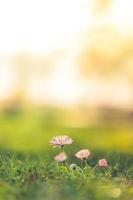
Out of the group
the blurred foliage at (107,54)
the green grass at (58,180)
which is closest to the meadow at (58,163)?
the green grass at (58,180)

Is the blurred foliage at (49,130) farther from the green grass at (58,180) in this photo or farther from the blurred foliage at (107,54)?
the green grass at (58,180)

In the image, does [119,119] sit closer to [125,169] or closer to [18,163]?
[125,169]

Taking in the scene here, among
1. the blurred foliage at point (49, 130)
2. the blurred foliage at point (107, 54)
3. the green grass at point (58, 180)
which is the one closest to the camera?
the green grass at point (58, 180)

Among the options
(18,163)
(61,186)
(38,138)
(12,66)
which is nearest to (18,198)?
(61,186)

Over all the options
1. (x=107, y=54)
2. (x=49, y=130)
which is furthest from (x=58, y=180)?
(x=107, y=54)

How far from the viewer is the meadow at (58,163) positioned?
361cm

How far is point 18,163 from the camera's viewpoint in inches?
180

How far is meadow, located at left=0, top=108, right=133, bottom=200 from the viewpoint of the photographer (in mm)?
3605

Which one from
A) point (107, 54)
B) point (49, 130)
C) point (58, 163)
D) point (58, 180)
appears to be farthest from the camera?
point (107, 54)

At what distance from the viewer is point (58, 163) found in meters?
4.61

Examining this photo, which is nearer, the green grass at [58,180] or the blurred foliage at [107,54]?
the green grass at [58,180]

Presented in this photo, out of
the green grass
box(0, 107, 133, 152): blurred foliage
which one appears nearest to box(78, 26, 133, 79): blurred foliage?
box(0, 107, 133, 152): blurred foliage

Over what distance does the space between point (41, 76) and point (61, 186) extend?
119 inches

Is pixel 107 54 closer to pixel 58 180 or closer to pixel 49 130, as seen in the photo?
pixel 49 130
